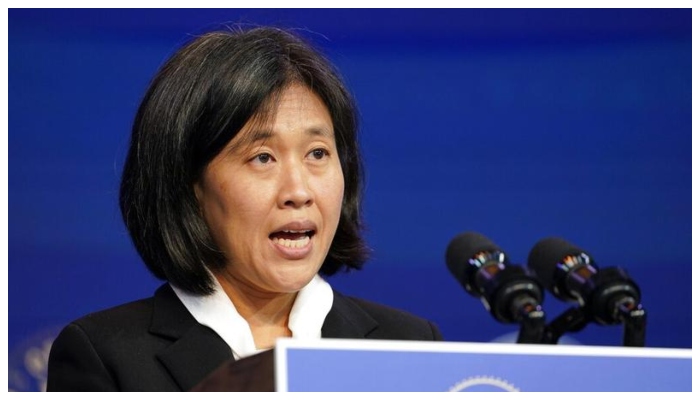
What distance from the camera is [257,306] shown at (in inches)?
79.0

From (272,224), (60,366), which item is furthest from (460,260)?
(60,366)

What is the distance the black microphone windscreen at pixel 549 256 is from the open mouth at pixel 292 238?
1.59ft

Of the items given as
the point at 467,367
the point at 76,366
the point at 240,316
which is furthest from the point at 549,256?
the point at 76,366

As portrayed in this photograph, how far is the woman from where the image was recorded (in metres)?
1.90

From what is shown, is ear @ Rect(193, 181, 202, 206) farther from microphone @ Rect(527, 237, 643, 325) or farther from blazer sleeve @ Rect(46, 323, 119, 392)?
microphone @ Rect(527, 237, 643, 325)

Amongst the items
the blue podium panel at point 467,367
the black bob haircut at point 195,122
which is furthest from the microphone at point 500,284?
the black bob haircut at point 195,122

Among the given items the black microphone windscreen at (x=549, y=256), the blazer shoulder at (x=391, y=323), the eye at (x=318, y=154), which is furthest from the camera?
the blazer shoulder at (x=391, y=323)

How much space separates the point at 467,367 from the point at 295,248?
73cm

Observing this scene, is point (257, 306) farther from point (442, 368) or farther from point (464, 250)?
point (442, 368)

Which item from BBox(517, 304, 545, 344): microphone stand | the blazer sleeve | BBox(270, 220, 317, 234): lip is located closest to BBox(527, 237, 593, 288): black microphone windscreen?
BBox(517, 304, 545, 344): microphone stand

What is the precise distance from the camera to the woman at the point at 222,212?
1.90m

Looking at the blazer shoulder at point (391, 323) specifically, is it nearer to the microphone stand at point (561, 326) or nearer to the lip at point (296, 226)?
the lip at point (296, 226)

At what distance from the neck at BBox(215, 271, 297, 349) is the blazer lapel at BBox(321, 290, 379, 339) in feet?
0.23

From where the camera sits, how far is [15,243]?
2.93 metres
